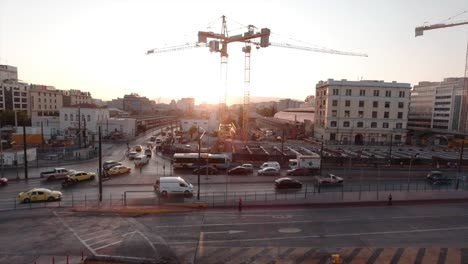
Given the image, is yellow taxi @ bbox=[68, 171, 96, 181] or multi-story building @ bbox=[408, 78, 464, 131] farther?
multi-story building @ bbox=[408, 78, 464, 131]

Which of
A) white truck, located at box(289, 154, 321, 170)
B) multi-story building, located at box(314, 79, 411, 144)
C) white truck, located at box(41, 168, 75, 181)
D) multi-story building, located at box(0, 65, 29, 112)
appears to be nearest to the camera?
white truck, located at box(41, 168, 75, 181)

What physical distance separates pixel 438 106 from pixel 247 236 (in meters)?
132

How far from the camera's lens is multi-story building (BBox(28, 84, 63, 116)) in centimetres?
10094

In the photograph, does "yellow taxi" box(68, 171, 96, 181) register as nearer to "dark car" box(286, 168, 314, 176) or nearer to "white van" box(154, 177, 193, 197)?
"white van" box(154, 177, 193, 197)

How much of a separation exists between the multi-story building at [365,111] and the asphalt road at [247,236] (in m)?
51.5

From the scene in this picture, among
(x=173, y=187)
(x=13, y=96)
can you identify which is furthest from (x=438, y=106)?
(x=13, y=96)

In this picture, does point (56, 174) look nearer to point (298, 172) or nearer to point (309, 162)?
point (298, 172)

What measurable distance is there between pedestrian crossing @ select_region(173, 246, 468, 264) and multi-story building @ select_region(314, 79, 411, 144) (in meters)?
58.8

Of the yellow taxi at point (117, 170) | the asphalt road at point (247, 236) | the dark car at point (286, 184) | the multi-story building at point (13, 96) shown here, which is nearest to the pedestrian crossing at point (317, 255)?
the asphalt road at point (247, 236)

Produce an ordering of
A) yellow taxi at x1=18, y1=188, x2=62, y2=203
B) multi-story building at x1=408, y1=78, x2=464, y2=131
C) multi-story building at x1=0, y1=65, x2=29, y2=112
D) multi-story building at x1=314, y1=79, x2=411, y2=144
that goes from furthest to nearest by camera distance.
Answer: multi-story building at x1=408, y1=78, x2=464, y2=131, multi-story building at x1=0, y1=65, x2=29, y2=112, multi-story building at x1=314, y1=79, x2=411, y2=144, yellow taxi at x1=18, y1=188, x2=62, y2=203

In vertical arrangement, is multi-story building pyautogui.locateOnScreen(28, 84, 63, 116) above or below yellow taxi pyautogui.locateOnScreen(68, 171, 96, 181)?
above

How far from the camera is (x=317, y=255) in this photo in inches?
628

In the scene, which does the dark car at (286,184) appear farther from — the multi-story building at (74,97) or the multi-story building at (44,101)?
the multi-story building at (74,97)

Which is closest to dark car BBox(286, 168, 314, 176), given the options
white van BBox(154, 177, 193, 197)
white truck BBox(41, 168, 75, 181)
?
white van BBox(154, 177, 193, 197)
